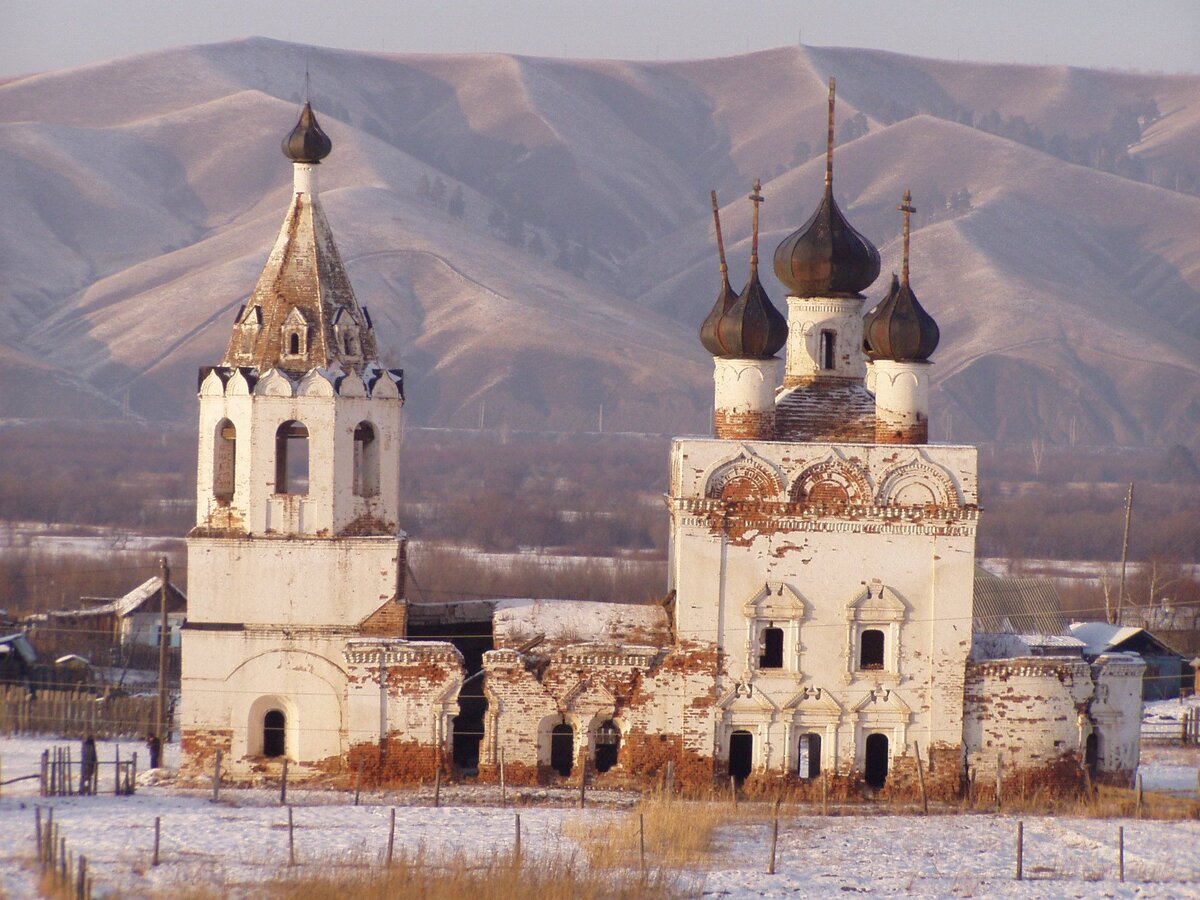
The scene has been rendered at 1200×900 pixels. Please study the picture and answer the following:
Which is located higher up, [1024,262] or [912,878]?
[1024,262]

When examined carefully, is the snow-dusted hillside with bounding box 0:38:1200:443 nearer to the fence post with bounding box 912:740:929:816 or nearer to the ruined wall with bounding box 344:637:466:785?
the ruined wall with bounding box 344:637:466:785

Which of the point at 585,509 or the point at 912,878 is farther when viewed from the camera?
the point at 585,509

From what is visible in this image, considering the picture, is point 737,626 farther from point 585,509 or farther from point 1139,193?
point 1139,193

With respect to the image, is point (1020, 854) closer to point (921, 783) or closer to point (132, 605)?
point (921, 783)

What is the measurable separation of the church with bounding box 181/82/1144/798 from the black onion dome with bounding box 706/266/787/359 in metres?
0.03

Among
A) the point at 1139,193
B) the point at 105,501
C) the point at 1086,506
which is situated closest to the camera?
the point at 105,501

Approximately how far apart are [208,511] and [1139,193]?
167078mm

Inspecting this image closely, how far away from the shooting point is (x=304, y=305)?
25.4m

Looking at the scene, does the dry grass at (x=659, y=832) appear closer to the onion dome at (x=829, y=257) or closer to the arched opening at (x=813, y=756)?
the arched opening at (x=813, y=756)

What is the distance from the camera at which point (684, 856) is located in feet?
68.4

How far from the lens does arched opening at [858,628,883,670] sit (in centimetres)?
2450

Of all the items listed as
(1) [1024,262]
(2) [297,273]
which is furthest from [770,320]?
(1) [1024,262]

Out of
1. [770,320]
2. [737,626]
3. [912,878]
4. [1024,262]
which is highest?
[1024,262]

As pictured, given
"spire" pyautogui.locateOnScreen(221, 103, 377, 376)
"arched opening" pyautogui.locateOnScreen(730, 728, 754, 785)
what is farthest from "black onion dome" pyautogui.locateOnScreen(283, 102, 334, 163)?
"arched opening" pyautogui.locateOnScreen(730, 728, 754, 785)
